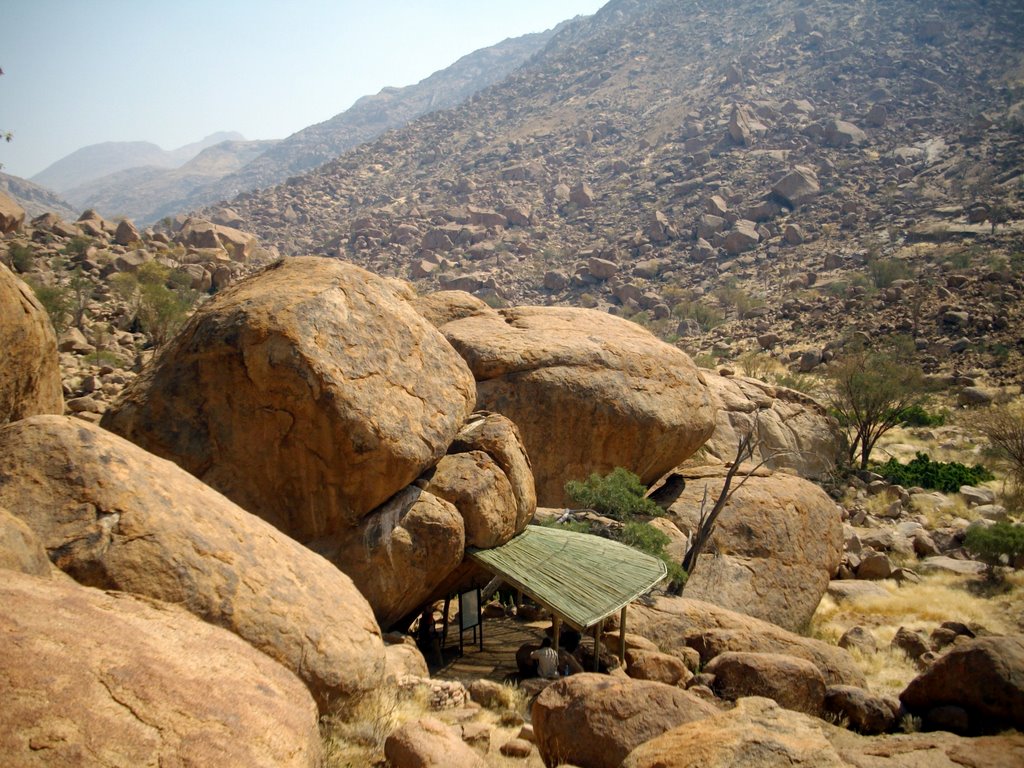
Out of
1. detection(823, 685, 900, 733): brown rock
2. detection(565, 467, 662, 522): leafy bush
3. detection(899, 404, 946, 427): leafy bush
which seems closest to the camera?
detection(823, 685, 900, 733): brown rock

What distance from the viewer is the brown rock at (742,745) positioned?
15.6 feet

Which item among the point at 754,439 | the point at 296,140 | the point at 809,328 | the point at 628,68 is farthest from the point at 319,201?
the point at 296,140

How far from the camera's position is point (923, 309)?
3253 centimetres

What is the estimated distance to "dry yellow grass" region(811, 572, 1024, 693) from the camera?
37.6 feet

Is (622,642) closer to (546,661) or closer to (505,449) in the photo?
(546,661)

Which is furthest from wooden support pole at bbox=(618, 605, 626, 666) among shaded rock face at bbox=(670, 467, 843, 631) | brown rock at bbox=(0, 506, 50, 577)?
brown rock at bbox=(0, 506, 50, 577)

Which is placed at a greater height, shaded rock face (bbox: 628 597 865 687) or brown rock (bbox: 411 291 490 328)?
brown rock (bbox: 411 291 490 328)

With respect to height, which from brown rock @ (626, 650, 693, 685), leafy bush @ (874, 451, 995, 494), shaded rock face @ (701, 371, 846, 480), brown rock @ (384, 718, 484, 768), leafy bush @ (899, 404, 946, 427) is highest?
brown rock @ (384, 718, 484, 768)

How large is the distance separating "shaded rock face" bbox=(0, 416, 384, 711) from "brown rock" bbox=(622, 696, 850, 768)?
212 centimetres

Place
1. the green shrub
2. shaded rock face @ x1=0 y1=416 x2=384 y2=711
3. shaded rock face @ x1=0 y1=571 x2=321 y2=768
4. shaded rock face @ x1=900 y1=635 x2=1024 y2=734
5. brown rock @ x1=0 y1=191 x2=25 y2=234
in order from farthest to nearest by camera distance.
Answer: the green shrub → brown rock @ x1=0 y1=191 x2=25 y2=234 → shaded rock face @ x1=900 y1=635 x2=1024 y2=734 → shaded rock face @ x1=0 y1=416 x2=384 y2=711 → shaded rock face @ x1=0 y1=571 x2=321 y2=768

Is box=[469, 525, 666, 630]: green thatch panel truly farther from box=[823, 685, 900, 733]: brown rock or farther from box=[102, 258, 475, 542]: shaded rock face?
box=[823, 685, 900, 733]: brown rock

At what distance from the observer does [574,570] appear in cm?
849

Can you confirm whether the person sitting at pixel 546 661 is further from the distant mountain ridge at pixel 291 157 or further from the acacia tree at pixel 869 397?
the distant mountain ridge at pixel 291 157

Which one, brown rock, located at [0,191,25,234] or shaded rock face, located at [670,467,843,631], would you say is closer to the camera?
shaded rock face, located at [670,467,843,631]
